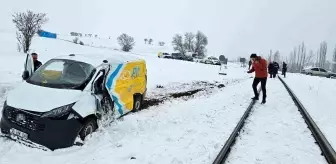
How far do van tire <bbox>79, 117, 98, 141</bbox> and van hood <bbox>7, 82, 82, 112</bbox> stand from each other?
53 centimetres

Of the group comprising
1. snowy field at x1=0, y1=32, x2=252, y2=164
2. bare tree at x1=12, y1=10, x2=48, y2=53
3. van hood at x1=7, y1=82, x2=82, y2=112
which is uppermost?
bare tree at x1=12, y1=10, x2=48, y2=53

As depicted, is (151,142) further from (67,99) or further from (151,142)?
(67,99)

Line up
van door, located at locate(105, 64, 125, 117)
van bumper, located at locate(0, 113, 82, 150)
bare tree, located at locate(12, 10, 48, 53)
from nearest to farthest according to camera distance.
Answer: van bumper, located at locate(0, 113, 82, 150)
van door, located at locate(105, 64, 125, 117)
bare tree, located at locate(12, 10, 48, 53)

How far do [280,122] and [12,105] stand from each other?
677cm

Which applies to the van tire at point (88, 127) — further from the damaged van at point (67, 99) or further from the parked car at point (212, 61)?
the parked car at point (212, 61)

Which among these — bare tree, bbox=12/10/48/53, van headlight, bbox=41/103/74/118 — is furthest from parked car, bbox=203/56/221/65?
van headlight, bbox=41/103/74/118

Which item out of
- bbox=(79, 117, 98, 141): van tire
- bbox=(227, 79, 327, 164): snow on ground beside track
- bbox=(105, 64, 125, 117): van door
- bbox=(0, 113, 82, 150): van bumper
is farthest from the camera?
bbox=(105, 64, 125, 117): van door

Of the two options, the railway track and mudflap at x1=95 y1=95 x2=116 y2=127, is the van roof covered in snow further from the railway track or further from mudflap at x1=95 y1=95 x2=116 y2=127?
the railway track

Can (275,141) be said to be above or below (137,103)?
below

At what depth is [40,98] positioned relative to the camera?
6.62m

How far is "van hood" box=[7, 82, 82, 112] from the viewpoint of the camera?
6383 mm

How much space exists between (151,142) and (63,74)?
2718mm

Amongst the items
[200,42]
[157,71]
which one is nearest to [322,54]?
[200,42]

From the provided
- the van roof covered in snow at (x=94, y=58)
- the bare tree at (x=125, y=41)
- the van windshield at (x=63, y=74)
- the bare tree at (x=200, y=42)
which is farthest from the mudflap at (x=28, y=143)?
the bare tree at (x=200, y=42)
